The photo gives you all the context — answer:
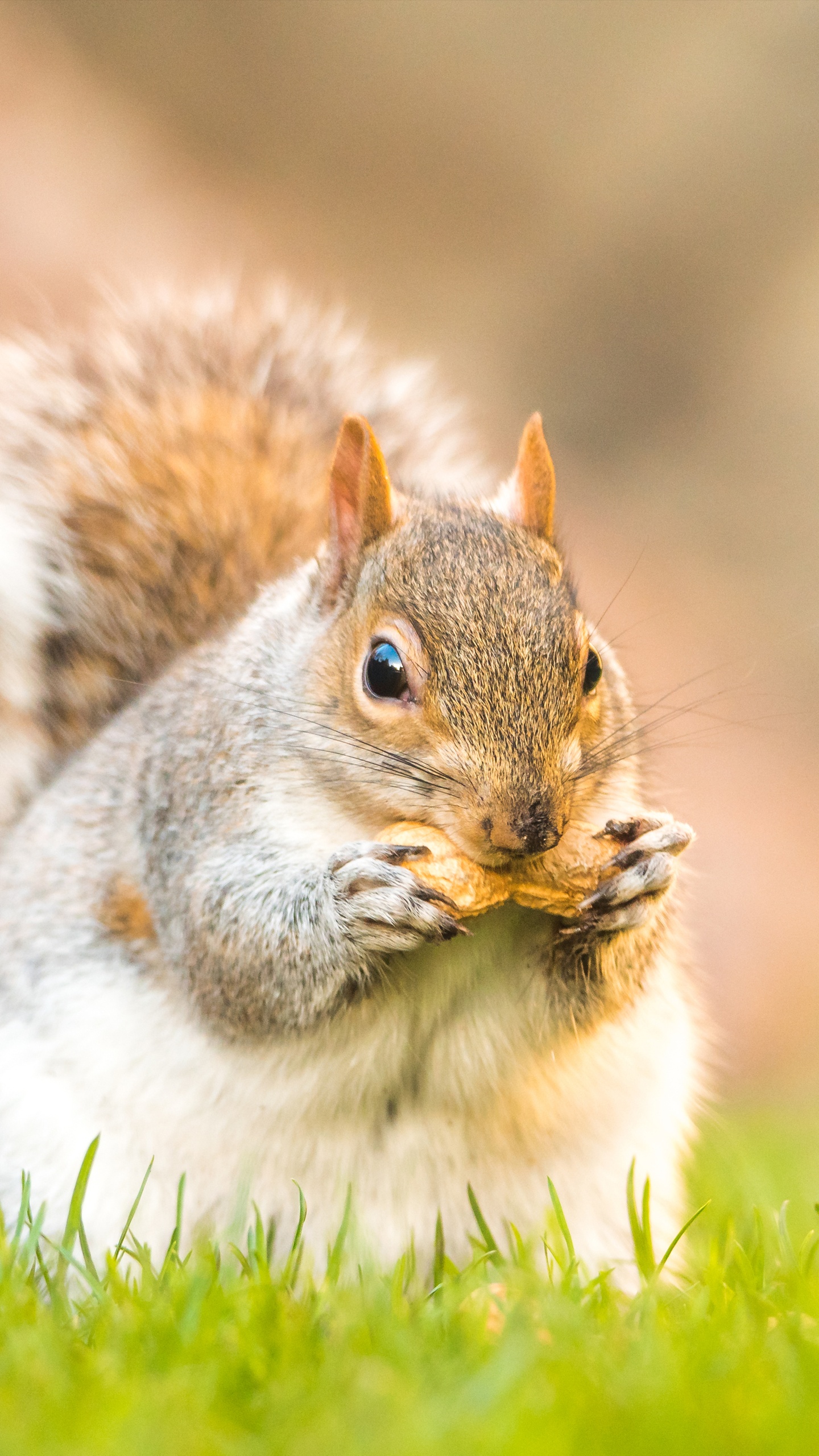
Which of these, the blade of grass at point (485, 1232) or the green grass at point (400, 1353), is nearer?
the green grass at point (400, 1353)

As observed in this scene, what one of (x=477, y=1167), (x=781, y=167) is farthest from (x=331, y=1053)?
(x=781, y=167)

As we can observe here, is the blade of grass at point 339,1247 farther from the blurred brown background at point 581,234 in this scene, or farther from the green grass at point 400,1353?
the blurred brown background at point 581,234

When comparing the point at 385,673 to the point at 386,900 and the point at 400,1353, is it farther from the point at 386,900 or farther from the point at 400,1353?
the point at 400,1353

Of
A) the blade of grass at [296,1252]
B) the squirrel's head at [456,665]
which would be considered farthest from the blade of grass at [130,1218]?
the squirrel's head at [456,665]

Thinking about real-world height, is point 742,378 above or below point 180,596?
above

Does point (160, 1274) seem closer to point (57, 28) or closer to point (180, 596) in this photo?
point (180, 596)

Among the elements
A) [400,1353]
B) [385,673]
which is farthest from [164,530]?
[400,1353]
